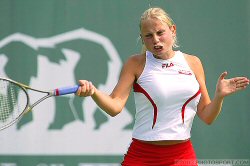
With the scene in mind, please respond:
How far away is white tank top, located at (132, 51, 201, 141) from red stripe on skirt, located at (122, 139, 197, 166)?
0.05 metres

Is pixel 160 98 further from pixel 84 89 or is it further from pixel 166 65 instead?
pixel 84 89

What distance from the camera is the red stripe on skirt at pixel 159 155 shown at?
2.61 meters

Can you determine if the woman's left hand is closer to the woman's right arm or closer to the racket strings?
the woman's right arm

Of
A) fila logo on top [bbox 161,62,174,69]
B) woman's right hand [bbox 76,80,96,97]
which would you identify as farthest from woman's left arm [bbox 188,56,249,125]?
woman's right hand [bbox 76,80,96,97]

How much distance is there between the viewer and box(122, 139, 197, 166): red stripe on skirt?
261 centimetres

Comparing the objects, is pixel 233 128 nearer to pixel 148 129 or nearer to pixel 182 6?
pixel 182 6

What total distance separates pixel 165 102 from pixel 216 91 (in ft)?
0.92

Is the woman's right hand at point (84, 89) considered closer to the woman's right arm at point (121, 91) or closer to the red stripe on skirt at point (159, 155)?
the woman's right arm at point (121, 91)

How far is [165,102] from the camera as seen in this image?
2.64m

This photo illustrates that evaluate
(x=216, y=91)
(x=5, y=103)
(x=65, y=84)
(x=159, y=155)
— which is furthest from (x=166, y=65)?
(x=65, y=84)

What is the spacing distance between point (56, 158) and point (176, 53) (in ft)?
6.08

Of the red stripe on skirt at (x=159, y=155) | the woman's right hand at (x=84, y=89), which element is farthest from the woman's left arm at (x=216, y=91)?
the woman's right hand at (x=84, y=89)

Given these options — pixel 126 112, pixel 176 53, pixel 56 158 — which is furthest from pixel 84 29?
pixel 176 53

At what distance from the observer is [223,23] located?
4.35 metres
